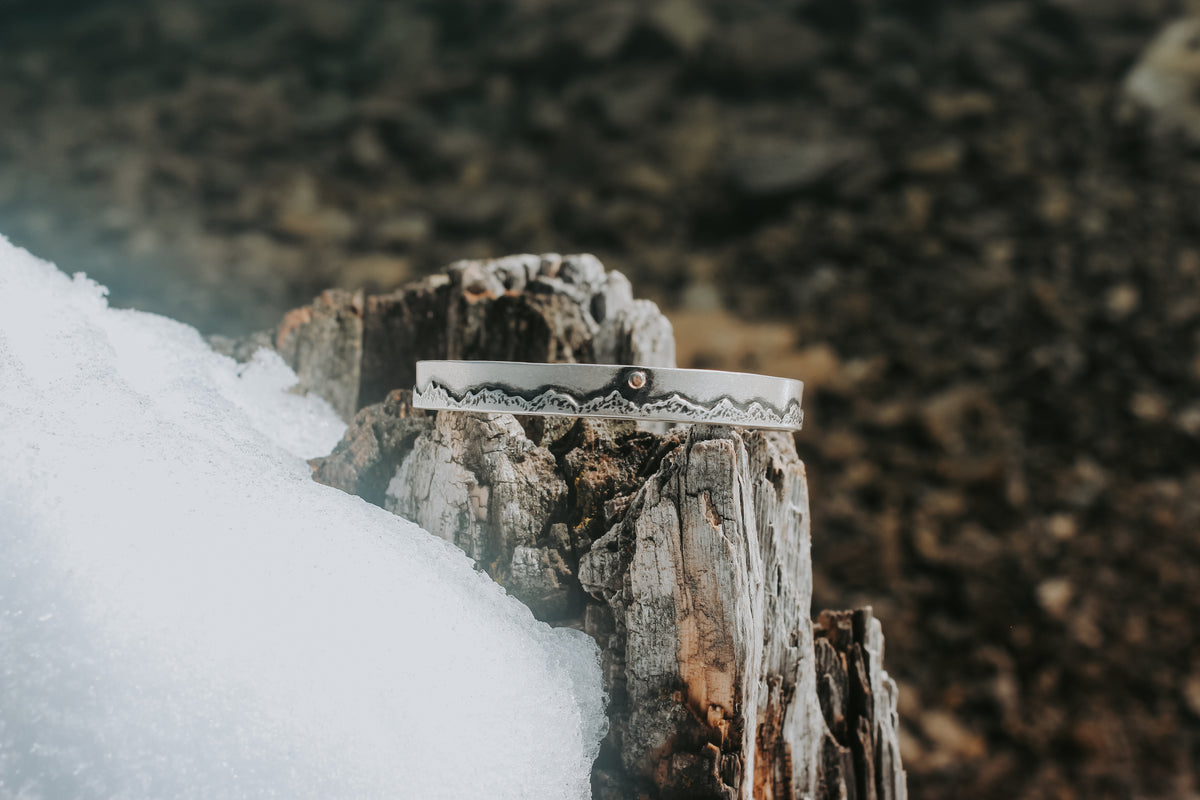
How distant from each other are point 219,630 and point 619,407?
247mm

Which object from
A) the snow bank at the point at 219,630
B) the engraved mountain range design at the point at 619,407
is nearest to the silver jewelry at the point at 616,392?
the engraved mountain range design at the point at 619,407

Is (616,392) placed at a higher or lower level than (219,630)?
higher

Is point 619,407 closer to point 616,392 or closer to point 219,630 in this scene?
point 616,392

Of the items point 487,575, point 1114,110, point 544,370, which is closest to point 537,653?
point 487,575

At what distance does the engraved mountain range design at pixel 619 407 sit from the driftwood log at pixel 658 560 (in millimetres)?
13

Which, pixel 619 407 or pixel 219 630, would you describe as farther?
pixel 619 407

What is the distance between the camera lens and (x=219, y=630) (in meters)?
0.37

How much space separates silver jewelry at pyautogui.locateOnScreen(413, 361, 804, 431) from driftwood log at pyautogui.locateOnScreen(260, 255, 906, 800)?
0.06 feet

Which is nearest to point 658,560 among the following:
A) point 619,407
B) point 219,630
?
point 619,407

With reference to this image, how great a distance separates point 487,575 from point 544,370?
13 centimetres

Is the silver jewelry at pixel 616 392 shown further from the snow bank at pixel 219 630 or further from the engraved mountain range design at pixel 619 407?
the snow bank at pixel 219 630

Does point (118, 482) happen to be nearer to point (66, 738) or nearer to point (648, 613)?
point (66, 738)

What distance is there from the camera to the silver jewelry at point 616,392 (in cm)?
48

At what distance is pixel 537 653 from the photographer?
1.48ft
